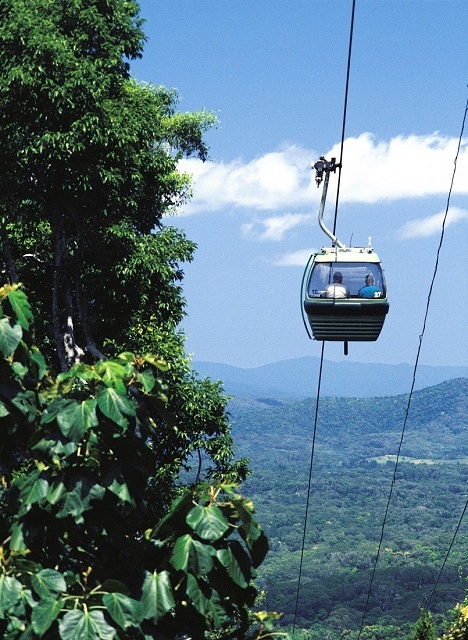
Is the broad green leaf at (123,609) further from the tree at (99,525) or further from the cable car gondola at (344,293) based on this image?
the cable car gondola at (344,293)

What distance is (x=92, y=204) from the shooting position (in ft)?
60.2

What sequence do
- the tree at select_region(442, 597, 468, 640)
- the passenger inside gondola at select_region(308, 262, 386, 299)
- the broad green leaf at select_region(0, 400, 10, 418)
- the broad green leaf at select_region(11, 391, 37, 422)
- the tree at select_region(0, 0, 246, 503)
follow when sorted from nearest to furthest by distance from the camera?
1. the broad green leaf at select_region(0, 400, 10, 418)
2. the broad green leaf at select_region(11, 391, 37, 422)
3. the passenger inside gondola at select_region(308, 262, 386, 299)
4. the tree at select_region(0, 0, 246, 503)
5. the tree at select_region(442, 597, 468, 640)

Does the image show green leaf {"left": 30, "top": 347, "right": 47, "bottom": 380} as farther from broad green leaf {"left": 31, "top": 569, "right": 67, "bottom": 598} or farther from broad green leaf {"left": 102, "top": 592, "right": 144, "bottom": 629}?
broad green leaf {"left": 102, "top": 592, "right": 144, "bottom": 629}

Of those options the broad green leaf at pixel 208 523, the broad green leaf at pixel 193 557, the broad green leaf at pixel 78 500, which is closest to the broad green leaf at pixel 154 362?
the broad green leaf at pixel 78 500

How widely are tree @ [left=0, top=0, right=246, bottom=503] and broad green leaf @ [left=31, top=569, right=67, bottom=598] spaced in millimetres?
12212

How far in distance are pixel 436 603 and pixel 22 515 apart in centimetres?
12586

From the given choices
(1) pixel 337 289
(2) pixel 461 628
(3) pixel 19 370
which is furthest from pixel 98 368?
(2) pixel 461 628

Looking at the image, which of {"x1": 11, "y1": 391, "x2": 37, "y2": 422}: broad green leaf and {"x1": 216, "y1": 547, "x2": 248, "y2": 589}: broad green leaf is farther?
{"x1": 11, "y1": 391, "x2": 37, "y2": 422}: broad green leaf

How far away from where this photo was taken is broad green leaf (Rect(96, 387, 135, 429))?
5.59 meters

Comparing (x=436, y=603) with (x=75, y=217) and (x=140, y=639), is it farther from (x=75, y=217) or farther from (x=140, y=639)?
(x=140, y=639)

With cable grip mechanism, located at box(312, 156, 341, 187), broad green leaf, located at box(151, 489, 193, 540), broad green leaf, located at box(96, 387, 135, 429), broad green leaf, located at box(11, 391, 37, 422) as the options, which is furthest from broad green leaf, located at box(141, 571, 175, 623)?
cable grip mechanism, located at box(312, 156, 341, 187)

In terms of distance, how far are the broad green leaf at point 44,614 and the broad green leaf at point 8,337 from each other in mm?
1403

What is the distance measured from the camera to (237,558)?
223 inches

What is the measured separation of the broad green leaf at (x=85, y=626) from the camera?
5.05 m
